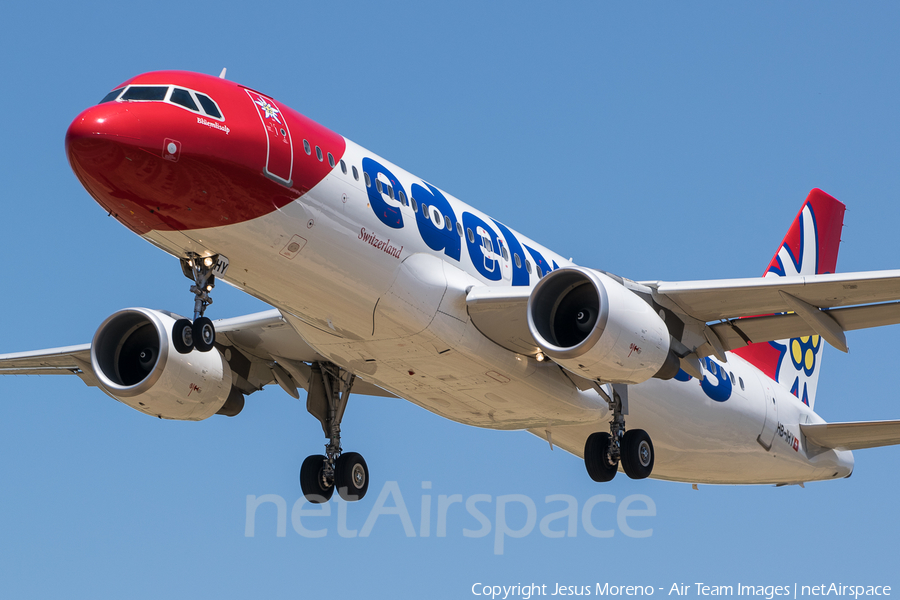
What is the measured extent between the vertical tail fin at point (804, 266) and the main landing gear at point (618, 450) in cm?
710

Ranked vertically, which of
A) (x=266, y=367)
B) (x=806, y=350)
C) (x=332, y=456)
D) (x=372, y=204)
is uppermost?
(x=806, y=350)

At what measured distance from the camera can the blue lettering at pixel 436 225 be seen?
1909 centimetres

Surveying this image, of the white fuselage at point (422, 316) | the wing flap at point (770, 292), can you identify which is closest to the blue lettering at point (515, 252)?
the white fuselage at point (422, 316)

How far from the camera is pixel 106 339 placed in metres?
22.3

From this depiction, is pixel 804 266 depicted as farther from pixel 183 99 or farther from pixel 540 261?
pixel 183 99

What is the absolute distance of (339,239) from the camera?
1772cm

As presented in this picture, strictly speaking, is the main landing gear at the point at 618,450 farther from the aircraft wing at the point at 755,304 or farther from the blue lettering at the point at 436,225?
the blue lettering at the point at 436,225

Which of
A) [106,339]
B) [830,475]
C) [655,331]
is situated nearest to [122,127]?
[106,339]

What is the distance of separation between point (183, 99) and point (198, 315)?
3.11m

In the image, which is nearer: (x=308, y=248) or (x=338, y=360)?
(x=308, y=248)

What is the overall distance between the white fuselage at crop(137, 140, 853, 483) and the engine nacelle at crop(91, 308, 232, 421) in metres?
3.57

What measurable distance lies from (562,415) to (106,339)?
28.6 ft

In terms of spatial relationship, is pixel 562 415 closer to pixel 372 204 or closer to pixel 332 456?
pixel 332 456

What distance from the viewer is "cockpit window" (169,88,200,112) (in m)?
16.5
